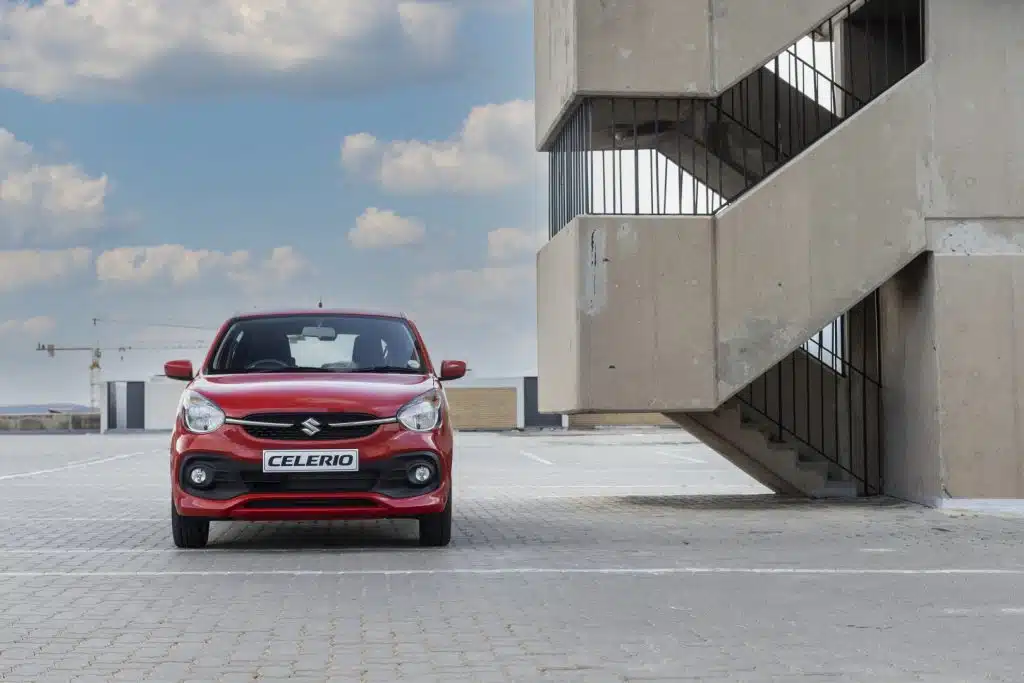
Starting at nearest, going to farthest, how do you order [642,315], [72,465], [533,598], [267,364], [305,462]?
[533,598], [305,462], [267,364], [642,315], [72,465]

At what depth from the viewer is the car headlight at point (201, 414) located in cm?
1091

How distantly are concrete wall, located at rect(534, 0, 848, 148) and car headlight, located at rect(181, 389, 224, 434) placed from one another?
5556 mm

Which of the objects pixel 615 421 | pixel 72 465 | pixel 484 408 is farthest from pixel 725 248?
pixel 615 421

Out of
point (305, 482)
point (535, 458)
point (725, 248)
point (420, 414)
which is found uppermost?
point (725, 248)

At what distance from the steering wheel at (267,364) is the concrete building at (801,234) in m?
3.59

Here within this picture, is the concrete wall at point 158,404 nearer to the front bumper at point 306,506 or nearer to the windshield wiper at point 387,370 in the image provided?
the windshield wiper at point 387,370

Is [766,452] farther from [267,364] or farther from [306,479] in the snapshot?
[306,479]

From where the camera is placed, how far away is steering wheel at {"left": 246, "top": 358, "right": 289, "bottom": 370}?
39.7ft

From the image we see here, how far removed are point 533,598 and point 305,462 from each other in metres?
2.64

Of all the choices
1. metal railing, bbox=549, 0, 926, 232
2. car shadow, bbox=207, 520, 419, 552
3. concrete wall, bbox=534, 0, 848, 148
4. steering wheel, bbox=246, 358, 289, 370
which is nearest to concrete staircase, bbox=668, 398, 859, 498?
metal railing, bbox=549, 0, 926, 232

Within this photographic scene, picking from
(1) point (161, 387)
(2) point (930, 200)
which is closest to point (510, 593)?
(2) point (930, 200)

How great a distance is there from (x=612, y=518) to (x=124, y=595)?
652cm

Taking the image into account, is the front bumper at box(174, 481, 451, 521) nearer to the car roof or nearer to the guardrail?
the car roof

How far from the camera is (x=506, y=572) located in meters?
9.95
